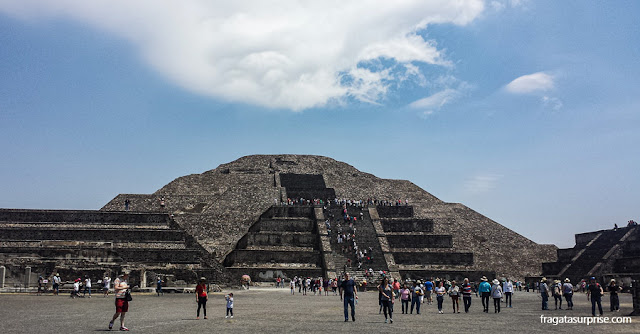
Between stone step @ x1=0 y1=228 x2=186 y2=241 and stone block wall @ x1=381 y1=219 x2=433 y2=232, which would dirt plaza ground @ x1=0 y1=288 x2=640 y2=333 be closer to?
stone step @ x1=0 y1=228 x2=186 y2=241

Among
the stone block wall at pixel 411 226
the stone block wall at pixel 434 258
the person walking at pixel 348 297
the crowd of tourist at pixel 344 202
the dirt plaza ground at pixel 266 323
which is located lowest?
the dirt plaza ground at pixel 266 323

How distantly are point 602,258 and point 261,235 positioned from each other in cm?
2102

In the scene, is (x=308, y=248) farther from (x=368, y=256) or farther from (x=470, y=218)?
(x=470, y=218)

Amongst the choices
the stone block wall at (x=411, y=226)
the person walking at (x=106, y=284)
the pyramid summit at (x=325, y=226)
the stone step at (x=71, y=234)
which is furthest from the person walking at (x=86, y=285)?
the stone block wall at (x=411, y=226)

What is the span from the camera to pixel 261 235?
3547cm

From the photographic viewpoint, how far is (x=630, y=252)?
34.1m

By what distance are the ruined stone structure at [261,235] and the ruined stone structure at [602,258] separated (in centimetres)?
258

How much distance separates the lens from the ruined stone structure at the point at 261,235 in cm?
2891

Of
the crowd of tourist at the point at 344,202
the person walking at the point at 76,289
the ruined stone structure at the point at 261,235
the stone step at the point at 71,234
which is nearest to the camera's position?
the person walking at the point at 76,289

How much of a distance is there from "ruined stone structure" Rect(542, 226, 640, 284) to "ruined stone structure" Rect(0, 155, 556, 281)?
102 inches

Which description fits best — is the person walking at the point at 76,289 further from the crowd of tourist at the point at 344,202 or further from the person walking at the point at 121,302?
the crowd of tourist at the point at 344,202

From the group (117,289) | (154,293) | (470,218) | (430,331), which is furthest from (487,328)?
(470,218)

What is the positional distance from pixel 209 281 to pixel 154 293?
11.0 feet

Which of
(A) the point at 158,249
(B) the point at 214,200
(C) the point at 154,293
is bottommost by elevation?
(C) the point at 154,293
